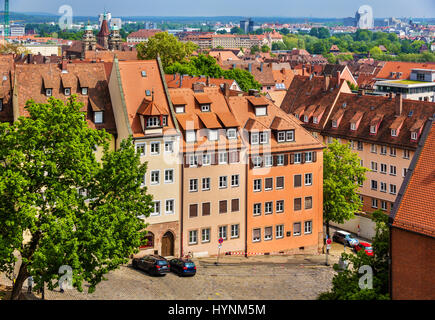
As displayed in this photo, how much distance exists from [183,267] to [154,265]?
86.8 inches

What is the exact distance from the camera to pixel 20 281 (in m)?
40.0

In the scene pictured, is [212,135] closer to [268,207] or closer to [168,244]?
[268,207]

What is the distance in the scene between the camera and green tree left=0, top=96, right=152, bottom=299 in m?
37.0

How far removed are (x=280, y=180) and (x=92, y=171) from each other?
28.5 meters

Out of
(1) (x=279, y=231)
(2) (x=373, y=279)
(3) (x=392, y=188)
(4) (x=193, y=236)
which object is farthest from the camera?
(3) (x=392, y=188)

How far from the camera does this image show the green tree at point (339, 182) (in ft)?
229

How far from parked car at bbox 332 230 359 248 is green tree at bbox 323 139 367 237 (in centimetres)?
204

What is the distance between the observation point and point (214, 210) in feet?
205

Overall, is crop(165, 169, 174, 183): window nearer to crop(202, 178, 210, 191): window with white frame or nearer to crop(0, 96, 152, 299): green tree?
crop(202, 178, 210, 191): window with white frame

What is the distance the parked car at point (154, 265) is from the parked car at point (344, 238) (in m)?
25.0

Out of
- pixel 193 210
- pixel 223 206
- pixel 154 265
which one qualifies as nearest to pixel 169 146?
pixel 193 210

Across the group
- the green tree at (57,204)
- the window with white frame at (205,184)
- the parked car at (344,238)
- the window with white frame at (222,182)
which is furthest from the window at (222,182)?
the green tree at (57,204)

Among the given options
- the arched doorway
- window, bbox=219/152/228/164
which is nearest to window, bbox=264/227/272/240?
window, bbox=219/152/228/164
